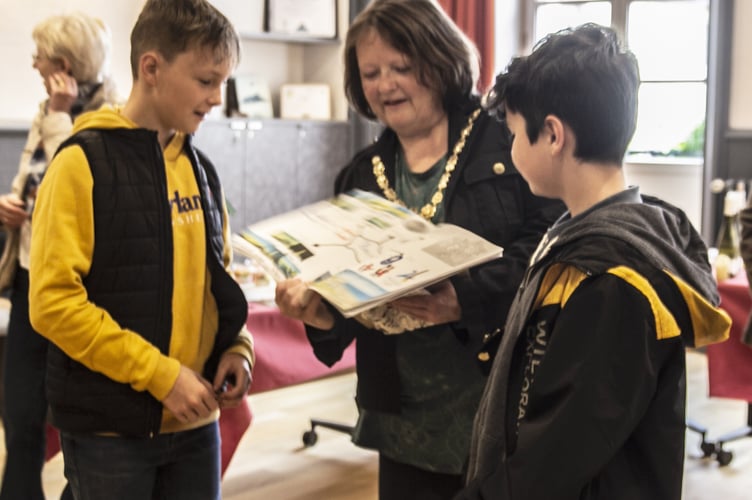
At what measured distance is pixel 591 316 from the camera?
1021 mm

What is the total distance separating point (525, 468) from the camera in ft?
3.40

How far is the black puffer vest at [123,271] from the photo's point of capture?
4.82 ft

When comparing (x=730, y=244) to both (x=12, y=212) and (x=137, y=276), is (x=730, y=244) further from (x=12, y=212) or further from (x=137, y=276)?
(x=137, y=276)

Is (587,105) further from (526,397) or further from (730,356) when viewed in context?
(730,356)

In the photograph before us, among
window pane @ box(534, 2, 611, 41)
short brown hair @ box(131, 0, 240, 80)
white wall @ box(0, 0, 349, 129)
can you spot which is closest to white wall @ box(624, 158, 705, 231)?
window pane @ box(534, 2, 611, 41)

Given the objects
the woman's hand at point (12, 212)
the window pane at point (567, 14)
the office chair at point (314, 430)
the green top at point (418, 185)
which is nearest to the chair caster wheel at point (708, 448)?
the office chair at point (314, 430)

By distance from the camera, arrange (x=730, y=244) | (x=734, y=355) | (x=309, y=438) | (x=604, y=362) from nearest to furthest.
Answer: (x=604, y=362)
(x=734, y=355)
(x=730, y=244)
(x=309, y=438)

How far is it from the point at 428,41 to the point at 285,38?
14.8 feet

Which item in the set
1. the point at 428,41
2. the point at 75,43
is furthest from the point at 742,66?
the point at 428,41

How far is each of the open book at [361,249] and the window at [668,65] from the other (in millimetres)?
4594

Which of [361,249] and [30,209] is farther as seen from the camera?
[30,209]

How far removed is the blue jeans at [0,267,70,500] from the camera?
7.48ft

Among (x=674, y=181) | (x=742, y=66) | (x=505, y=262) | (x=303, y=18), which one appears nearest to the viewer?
(x=505, y=262)

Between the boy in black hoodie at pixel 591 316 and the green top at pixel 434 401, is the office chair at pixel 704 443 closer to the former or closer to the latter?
the green top at pixel 434 401
